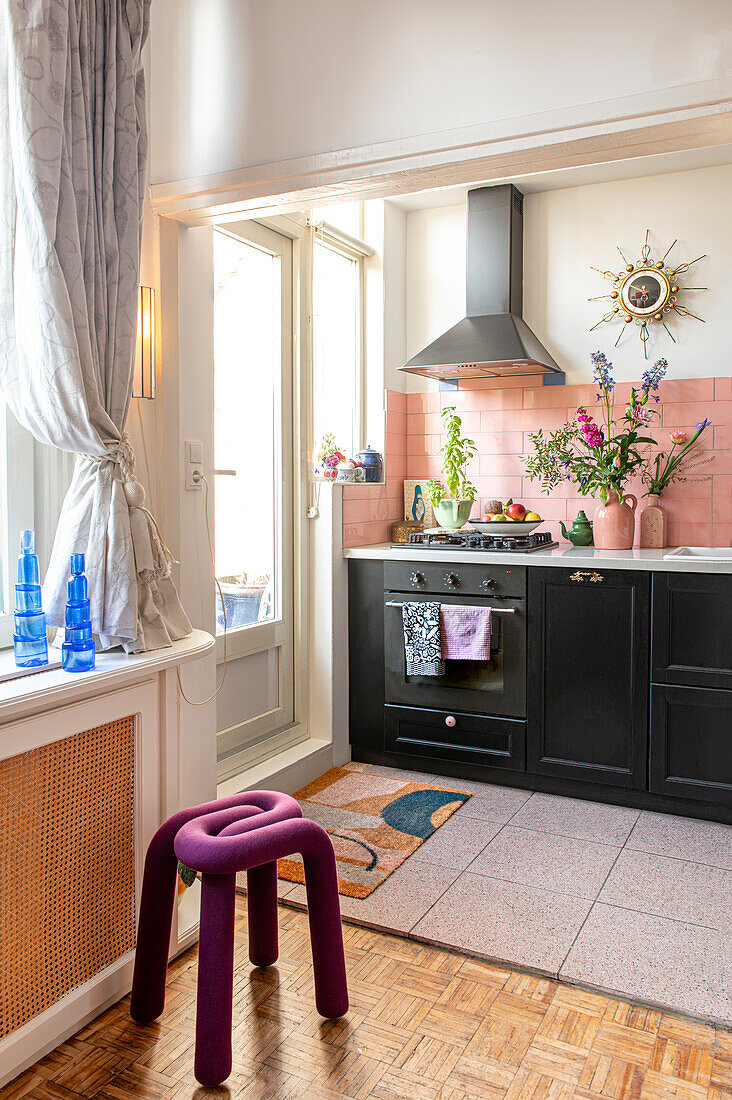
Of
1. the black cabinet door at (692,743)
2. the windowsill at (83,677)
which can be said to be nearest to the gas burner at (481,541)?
the black cabinet door at (692,743)

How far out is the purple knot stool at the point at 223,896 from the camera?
1741 mm

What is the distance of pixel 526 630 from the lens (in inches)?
133

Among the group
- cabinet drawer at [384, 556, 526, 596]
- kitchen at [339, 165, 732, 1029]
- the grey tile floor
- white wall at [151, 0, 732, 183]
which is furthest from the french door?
the grey tile floor

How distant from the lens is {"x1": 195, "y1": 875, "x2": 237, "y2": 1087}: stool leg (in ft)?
5.68

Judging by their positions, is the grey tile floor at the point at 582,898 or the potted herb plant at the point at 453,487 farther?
the potted herb plant at the point at 453,487

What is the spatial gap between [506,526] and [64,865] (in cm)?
230

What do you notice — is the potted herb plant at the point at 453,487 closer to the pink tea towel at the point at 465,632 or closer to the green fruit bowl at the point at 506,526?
the green fruit bowl at the point at 506,526

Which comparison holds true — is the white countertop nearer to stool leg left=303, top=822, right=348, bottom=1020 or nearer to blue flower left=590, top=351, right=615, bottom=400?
blue flower left=590, top=351, right=615, bottom=400

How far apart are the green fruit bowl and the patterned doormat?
1.10 meters

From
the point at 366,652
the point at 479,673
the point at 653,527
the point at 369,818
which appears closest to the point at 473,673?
the point at 479,673

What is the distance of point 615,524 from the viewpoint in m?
3.61

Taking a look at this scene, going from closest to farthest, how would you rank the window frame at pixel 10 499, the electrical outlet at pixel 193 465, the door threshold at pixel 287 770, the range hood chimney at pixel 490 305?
the window frame at pixel 10 499 → the electrical outlet at pixel 193 465 → the door threshold at pixel 287 770 → the range hood chimney at pixel 490 305

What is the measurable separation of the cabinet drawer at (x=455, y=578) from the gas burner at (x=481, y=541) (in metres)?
0.09

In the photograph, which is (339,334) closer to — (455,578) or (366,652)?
(455,578)
